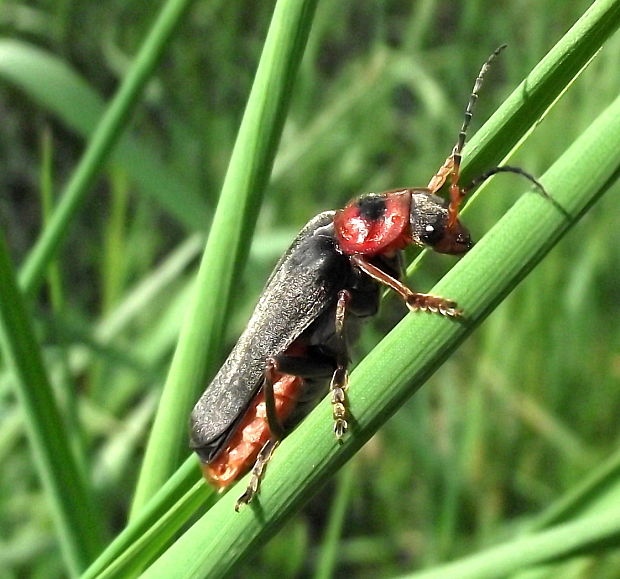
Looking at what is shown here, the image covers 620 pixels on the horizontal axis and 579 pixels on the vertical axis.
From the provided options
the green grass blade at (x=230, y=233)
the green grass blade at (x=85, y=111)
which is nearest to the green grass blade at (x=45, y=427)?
the green grass blade at (x=230, y=233)

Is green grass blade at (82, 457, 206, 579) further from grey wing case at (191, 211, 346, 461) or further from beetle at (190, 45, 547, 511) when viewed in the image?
grey wing case at (191, 211, 346, 461)

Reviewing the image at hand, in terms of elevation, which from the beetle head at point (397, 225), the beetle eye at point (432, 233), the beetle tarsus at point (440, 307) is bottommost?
the beetle tarsus at point (440, 307)

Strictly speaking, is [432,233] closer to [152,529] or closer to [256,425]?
[256,425]

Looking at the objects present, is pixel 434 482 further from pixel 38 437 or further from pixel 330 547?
pixel 38 437

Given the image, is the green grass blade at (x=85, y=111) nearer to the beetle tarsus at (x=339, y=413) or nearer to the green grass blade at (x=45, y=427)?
the green grass blade at (x=45, y=427)

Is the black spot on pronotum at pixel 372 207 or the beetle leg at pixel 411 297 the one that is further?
the black spot on pronotum at pixel 372 207

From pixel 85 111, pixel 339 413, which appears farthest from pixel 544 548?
pixel 85 111
